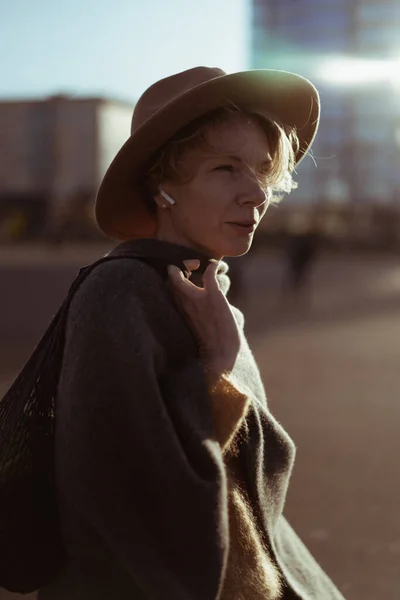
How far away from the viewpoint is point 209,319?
5.73ft

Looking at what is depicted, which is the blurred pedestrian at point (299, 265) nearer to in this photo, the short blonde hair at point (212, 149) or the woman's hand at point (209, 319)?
the short blonde hair at point (212, 149)

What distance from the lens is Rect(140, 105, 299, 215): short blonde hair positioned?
1819 millimetres

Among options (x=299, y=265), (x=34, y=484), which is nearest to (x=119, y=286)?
(x=34, y=484)

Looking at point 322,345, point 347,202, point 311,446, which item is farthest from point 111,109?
point 311,446

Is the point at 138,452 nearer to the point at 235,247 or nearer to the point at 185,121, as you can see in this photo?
the point at 235,247

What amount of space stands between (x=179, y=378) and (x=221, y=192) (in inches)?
14.6

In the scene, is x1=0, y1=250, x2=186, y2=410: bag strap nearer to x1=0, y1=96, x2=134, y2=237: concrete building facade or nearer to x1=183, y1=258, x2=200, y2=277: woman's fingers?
x1=183, y1=258, x2=200, y2=277: woman's fingers

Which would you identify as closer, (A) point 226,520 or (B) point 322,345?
(A) point 226,520

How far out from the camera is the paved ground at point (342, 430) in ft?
14.6

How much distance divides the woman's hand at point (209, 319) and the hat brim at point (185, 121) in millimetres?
250

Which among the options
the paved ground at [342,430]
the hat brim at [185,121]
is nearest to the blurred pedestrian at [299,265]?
the paved ground at [342,430]

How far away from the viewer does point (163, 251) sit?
71.7 inches

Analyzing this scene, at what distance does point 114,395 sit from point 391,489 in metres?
4.09

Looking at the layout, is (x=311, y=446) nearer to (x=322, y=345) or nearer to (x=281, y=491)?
(x=281, y=491)
